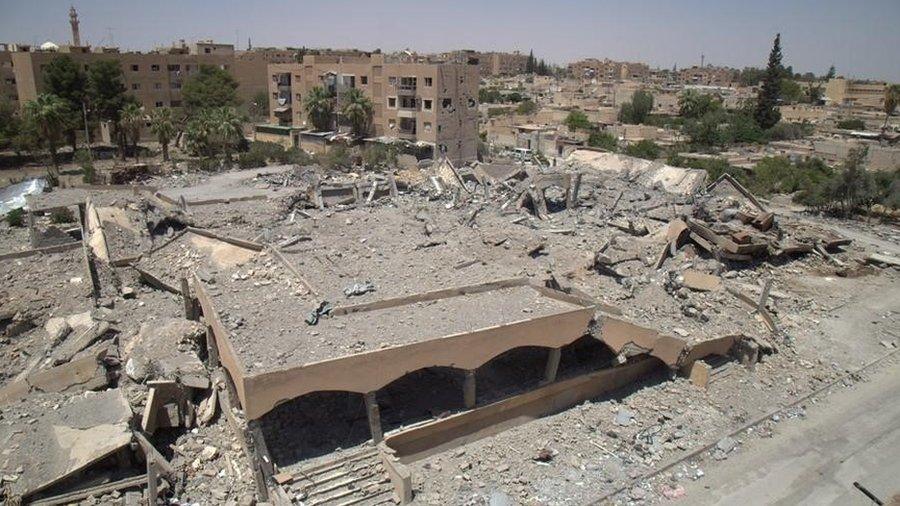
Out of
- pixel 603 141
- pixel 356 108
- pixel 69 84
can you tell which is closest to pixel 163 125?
pixel 69 84

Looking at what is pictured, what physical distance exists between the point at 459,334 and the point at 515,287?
3.19m

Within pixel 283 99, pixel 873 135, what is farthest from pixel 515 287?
pixel 873 135

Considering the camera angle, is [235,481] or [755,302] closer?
[235,481]

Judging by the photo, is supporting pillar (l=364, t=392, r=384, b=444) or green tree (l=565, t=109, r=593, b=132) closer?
supporting pillar (l=364, t=392, r=384, b=444)

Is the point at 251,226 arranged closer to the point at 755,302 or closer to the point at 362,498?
the point at 362,498

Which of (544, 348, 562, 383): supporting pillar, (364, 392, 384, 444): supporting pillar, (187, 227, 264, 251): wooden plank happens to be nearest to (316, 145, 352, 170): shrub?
(187, 227, 264, 251): wooden plank

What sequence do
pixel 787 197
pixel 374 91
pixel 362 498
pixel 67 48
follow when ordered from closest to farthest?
pixel 362 498 < pixel 787 197 < pixel 374 91 < pixel 67 48

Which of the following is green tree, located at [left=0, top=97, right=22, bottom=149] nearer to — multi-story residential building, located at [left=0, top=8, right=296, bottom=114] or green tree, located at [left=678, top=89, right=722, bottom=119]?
multi-story residential building, located at [left=0, top=8, right=296, bottom=114]

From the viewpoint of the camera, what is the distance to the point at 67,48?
49094 mm

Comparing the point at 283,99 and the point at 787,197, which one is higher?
the point at 283,99

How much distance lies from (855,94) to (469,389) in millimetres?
98066

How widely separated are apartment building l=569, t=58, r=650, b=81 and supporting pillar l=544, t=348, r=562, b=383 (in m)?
141

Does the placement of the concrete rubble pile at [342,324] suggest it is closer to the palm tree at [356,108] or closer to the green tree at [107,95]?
the palm tree at [356,108]

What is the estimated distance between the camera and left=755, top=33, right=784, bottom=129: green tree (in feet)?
194
